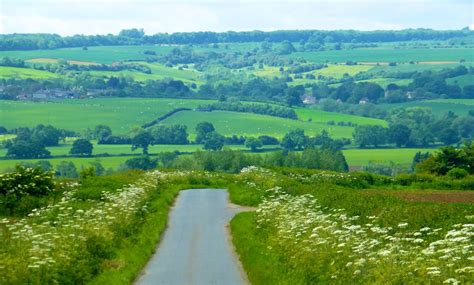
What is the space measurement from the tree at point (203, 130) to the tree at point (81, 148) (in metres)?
27.5

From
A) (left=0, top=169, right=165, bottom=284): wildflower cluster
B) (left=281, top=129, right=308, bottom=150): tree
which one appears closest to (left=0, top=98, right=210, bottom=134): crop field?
(left=281, top=129, right=308, bottom=150): tree

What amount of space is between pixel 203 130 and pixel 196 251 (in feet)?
440

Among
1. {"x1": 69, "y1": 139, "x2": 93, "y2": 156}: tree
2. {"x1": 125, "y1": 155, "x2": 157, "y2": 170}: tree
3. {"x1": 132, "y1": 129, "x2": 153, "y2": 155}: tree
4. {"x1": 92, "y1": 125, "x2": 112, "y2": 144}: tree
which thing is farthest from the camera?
{"x1": 92, "y1": 125, "x2": 112, "y2": 144}: tree

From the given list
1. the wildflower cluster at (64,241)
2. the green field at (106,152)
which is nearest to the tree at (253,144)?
the green field at (106,152)

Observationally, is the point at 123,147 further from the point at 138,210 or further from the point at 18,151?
the point at 138,210

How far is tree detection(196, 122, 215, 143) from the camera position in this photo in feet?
538

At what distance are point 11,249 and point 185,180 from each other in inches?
1818

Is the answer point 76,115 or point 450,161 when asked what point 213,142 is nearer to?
point 76,115

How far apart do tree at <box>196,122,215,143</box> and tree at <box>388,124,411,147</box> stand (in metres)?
28.3

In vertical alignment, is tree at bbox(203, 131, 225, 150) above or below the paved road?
below

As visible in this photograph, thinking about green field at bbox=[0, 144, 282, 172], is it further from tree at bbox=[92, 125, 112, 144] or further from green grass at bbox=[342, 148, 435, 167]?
green grass at bbox=[342, 148, 435, 167]

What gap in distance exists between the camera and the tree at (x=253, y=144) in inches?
6009

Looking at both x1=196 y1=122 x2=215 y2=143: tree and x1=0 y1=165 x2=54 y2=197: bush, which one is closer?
x1=0 y1=165 x2=54 y2=197: bush

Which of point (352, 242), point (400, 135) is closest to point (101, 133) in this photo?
point (400, 135)
